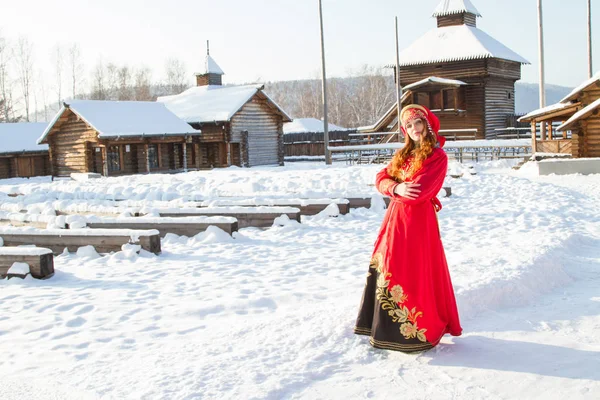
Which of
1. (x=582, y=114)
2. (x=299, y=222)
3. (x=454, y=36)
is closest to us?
(x=299, y=222)

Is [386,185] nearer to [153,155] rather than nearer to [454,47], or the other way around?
[153,155]

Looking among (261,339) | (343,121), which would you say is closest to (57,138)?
(261,339)

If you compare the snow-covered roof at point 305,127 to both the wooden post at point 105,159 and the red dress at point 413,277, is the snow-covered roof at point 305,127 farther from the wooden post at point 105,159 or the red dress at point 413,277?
the red dress at point 413,277

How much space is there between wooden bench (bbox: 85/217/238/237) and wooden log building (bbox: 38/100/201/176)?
746 inches

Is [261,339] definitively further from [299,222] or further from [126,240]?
[299,222]

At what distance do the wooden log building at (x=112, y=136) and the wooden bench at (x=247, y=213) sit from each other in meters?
18.0

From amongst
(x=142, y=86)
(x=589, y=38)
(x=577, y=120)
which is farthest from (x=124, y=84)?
(x=577, y=120)

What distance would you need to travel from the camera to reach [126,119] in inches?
1141

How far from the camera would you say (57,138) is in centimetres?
3070

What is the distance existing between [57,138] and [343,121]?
6166 centimetres

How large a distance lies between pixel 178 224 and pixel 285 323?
15.6 ft

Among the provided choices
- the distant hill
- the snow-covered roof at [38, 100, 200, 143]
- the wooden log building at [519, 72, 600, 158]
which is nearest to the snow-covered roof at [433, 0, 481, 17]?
the wooden log building at [519, 72, 600, 158]

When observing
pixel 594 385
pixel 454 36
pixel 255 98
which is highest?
pixel 454 36

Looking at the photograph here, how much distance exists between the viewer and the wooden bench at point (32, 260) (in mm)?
6746
